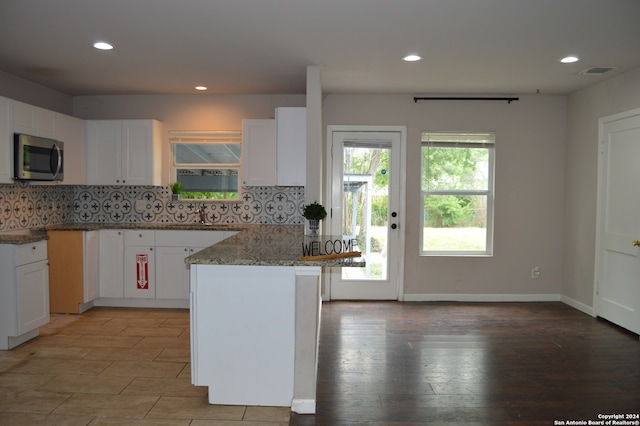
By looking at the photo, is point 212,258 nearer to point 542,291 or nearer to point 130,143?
point 130,143

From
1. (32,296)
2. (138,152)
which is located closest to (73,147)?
(138,152)

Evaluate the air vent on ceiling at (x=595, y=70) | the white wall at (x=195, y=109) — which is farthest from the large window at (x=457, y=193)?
the white wall at (x=195, y=109)

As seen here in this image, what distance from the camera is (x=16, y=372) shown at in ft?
10.5

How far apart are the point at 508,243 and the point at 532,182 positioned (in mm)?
779

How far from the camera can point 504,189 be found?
17.7 ft

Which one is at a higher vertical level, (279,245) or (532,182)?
(532,182)

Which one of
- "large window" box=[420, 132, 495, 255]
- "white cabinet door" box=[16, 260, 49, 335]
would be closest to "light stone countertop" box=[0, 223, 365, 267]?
"white cabinet door" box=[16, 260, 49, 335]

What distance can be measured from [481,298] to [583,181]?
1732 millimetres

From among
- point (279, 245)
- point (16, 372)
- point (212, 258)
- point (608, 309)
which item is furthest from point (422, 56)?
point (16, 372)

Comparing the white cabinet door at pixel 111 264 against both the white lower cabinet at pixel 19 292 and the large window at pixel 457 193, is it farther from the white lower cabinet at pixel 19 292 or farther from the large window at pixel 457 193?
the large window at pixel 457 193

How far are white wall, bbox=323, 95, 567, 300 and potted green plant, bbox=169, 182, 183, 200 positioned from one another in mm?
1884

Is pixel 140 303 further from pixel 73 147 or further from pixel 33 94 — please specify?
pixel 33 94

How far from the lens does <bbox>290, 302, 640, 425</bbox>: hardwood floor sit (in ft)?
8.94

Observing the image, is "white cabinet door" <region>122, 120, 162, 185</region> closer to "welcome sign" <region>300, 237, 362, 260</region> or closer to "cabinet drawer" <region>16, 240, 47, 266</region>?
"cabinet drawer" <region>16, 240, 47, 266</region>
